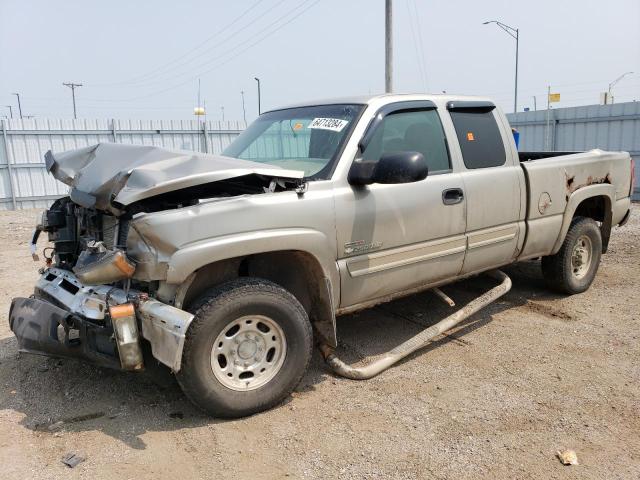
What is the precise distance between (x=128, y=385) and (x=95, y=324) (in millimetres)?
740

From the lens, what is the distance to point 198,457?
2963mm

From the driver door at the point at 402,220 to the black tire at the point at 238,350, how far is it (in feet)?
1.62

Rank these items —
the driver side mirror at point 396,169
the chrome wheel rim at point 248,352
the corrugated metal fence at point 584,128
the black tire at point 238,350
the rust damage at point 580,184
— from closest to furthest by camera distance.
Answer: the black tire at point 238,350 < the chrome wheel rim at point 248,352 < the driver side mirror at point 396,169 < the rust damage at point 580,184 < the corrugated metal fence at point 584,128

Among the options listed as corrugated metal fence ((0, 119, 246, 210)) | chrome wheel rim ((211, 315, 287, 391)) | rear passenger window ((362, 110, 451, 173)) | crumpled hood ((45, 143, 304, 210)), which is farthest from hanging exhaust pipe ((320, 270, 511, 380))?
corrugated metal fence ((0, 119, 246, 210))

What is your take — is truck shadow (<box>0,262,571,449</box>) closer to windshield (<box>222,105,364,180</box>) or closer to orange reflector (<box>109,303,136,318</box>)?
orange reflector (<box>109,303,136,318</box>)

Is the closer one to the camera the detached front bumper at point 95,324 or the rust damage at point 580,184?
the detached front bumper at point 95,324

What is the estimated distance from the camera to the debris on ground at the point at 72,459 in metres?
2.89

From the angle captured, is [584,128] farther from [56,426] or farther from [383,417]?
[56,426]

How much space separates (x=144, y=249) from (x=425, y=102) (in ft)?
8.10

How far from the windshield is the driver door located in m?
0.21

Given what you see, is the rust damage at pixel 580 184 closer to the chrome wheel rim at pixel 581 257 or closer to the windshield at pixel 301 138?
the chrome wheel rim at pixel 581 257

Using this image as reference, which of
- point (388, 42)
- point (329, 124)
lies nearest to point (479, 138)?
point (329, 124)

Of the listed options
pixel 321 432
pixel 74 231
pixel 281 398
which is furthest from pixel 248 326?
pixel 74 231

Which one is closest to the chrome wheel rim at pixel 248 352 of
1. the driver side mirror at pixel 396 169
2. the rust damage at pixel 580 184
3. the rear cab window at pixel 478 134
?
the driver side mirror at pixel 396 169
